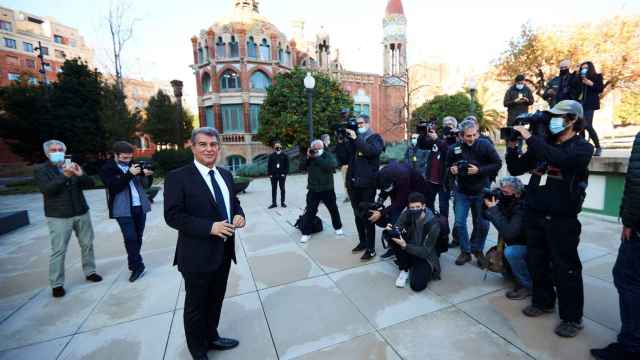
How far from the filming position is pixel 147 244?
5844 millimetres

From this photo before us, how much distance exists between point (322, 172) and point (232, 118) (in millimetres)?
23580

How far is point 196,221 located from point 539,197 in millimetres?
3099

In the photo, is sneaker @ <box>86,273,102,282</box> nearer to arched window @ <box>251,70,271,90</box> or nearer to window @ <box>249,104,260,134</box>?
window @ <box>249,104,260,134</box>

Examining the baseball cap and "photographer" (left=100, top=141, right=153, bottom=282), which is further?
"photographer" (left=100, top=141, right=153, bottom=282)

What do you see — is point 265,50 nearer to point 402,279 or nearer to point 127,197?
point 127,197

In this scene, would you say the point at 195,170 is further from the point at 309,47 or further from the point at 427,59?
the point at 427,59

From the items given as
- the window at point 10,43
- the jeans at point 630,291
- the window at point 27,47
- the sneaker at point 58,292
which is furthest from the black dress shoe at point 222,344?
the window at point 27,47

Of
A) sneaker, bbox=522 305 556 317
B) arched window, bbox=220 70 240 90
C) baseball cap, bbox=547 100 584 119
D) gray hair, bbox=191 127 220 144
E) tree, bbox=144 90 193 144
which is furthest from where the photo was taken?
arched window, bbox=220 70 240 90

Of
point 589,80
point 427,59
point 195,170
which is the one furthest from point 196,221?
point 427,59

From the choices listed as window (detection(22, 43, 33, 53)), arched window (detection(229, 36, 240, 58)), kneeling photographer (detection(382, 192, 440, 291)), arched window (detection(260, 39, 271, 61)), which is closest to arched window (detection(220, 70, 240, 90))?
arched window (detection(229, 36, 240, 58))

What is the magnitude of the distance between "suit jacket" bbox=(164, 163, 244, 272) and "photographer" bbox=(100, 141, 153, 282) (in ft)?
6.88

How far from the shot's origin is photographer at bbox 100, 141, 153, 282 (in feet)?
13.0

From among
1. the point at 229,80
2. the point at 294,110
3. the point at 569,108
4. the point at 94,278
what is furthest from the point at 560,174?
the point at 229,80

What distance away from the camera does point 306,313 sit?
10.5 ft
